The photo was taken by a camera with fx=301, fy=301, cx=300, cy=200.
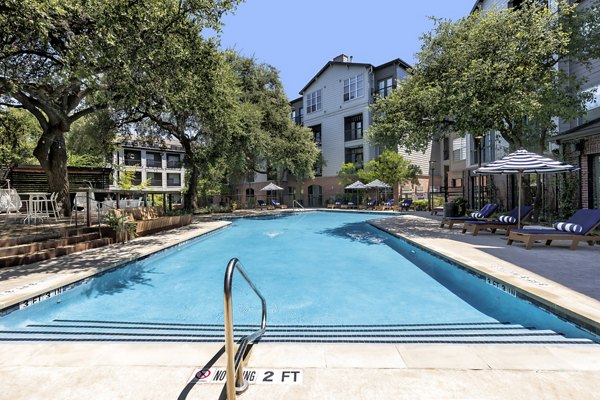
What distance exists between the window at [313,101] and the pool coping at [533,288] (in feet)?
91.9

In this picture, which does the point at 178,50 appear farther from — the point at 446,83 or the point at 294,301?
the point at 446,83

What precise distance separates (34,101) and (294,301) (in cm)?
1209

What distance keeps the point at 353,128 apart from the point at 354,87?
3.78 m

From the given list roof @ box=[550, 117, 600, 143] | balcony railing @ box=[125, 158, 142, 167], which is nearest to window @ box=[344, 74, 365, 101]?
roof @ box=[550, 117, 600, 143]

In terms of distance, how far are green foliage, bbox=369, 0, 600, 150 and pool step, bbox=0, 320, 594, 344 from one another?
815 centimetres

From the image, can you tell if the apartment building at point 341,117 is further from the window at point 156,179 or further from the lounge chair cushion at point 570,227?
the window at point 156,179

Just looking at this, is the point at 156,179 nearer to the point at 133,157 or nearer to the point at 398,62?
the point at 133,157

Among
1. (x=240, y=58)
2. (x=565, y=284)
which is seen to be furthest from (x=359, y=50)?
(x=565, y=284)

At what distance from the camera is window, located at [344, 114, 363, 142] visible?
94.2 feet

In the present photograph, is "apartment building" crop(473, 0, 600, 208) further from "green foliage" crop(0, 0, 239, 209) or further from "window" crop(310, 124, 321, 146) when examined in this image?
"window" crop(310, 124, 321, 146)

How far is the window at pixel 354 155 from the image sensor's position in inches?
1140

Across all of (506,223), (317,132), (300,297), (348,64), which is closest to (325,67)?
(348,64)

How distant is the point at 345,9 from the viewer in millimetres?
14820

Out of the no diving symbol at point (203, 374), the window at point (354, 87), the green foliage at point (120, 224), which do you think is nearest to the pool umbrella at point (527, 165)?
the no diving symbol at point (203, 374)
